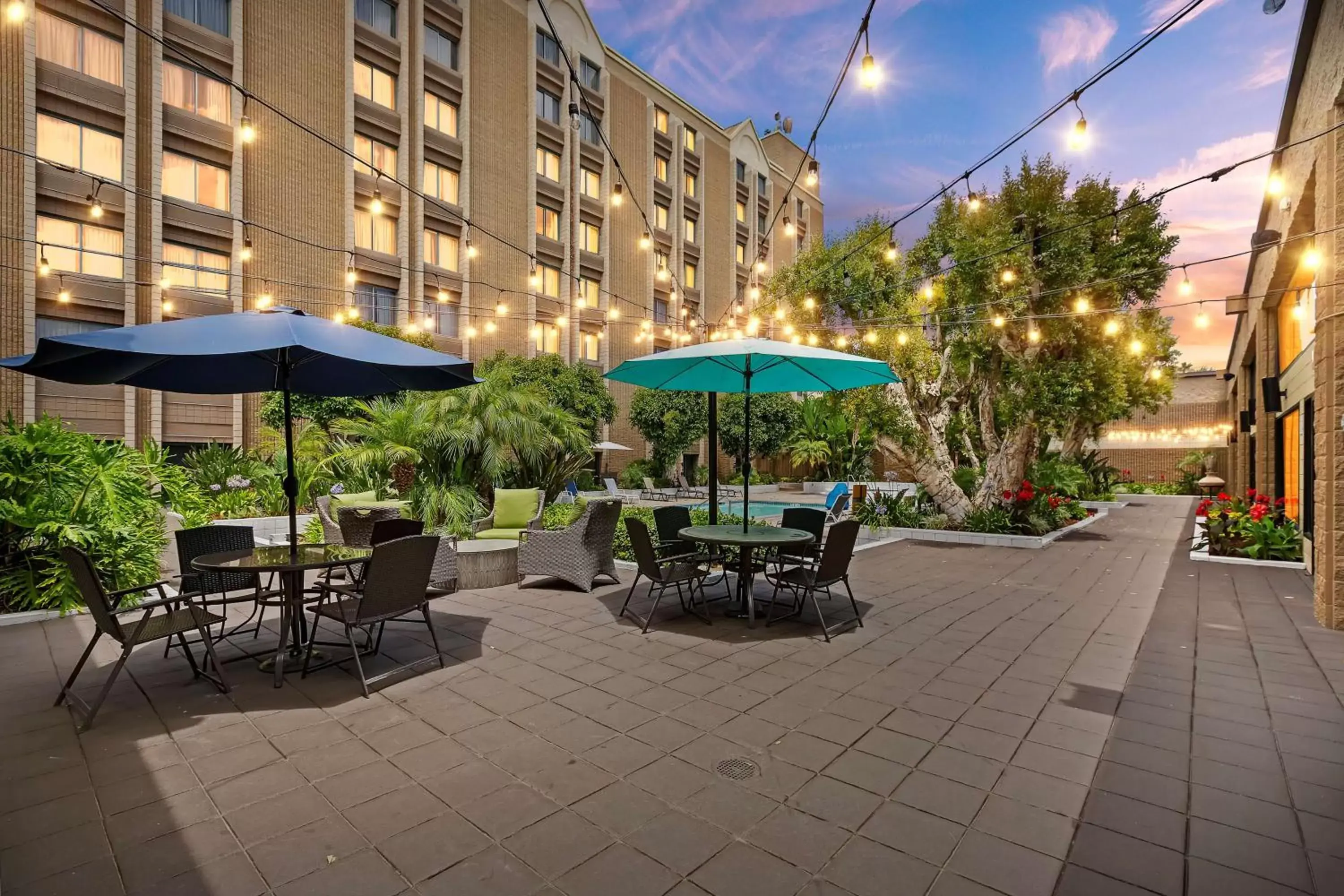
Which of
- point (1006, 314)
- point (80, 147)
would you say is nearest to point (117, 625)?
point (1006, 314)

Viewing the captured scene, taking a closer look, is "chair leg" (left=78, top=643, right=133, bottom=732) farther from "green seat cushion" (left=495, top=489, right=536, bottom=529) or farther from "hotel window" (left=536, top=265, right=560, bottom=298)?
"hotel window" (left=536, top=265, right=560, bottom=298)

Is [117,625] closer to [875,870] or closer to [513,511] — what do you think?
[875,870]

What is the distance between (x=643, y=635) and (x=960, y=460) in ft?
46.8

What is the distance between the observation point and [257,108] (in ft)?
55.5

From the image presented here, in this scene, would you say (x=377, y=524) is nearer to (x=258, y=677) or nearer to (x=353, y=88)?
(x=258, y=677)

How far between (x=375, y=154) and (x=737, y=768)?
70.9 feet

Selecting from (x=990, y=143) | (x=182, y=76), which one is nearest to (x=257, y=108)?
(x=182, y=76)

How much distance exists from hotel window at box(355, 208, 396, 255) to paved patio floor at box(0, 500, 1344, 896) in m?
16.1

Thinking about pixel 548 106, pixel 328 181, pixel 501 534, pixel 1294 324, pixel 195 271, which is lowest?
pixel 501 534

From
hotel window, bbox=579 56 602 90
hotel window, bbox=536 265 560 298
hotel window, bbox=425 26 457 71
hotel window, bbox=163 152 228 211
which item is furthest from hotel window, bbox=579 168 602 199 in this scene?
hotel window, bbox=163 152 228 211

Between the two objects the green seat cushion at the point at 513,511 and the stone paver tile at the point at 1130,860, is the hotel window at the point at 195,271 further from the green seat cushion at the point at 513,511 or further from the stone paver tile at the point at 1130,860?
the stone paver tile at the point at 1130,860

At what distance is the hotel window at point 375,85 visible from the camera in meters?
19.2

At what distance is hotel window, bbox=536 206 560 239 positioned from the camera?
→ 24203 millimetres

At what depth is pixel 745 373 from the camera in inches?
255
